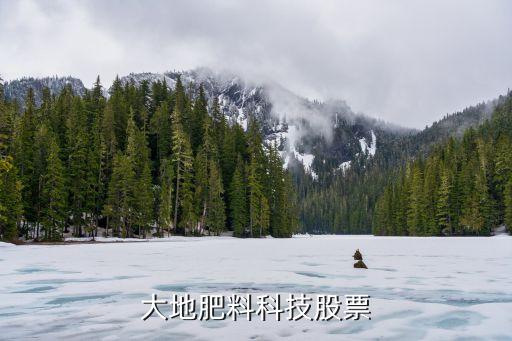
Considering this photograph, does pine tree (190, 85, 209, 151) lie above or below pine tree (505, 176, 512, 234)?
above

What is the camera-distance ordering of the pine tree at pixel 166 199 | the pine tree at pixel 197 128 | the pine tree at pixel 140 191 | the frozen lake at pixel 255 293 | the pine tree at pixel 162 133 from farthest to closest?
the pine tree at pixel 197 128, the pine tree at pixel 162 133, the pine tree at pixel 166 199, the pine tree at pixel 140 191, the frozen lake at pixel 255 293

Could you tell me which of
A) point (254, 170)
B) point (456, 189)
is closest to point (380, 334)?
point (254, 170)

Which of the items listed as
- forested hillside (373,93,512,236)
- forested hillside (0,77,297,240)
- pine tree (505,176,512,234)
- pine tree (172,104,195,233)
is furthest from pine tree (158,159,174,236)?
pine tree (505,176,512,234)

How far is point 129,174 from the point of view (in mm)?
51344

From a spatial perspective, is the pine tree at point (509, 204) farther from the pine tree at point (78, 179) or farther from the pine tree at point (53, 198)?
the pine tree at point (53, 198)

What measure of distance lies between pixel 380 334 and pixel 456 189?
3317 inches

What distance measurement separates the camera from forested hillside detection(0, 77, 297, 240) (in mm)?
45344

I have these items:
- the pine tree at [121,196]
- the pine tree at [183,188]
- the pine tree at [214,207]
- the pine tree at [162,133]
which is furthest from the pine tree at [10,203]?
the pine tree at [162,133]

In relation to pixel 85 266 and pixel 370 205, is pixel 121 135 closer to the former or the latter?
pixel 85 266

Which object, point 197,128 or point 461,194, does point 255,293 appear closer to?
point 197,128

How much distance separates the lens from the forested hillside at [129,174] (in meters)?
45.3

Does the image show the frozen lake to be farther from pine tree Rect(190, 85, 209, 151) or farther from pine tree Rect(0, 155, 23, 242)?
pine tree Rect(190, 85, 209, 151)

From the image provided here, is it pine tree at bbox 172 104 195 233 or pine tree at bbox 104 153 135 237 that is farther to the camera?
pine tree at bbox 172 104 195 233

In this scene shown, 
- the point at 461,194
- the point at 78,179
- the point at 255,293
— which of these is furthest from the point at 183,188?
the point at 461,194
